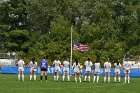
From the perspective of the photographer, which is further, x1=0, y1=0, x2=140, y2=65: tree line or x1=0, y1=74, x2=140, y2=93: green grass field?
x1=0, y1=0, x2=140, y2=65: tree line

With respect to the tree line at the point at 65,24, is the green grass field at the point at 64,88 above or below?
below

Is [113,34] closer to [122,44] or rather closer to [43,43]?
[122,44]

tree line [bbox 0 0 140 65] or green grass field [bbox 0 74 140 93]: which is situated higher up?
tree line [bbox 0 0 140 65]

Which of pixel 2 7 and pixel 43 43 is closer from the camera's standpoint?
pixel 43 43

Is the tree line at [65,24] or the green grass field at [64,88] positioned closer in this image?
the green grass field at [64,88]

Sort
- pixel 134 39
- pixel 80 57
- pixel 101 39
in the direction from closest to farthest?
pixel 80 57 < pixel 101 39 < pixel 134 39

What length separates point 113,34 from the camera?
86.0 metres

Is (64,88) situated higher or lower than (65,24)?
lower

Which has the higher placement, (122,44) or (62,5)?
(62,5)

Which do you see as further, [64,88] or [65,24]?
[65,24]

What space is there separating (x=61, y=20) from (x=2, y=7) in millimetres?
15705

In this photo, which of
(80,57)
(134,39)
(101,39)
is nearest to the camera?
(80,57)

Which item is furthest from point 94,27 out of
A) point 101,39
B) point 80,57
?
point 80,57

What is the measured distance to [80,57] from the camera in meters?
76.7
